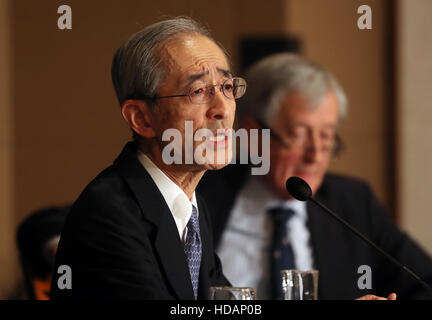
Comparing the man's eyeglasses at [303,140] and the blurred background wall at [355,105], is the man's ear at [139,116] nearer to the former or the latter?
the man's eyeglasses at [303,140]

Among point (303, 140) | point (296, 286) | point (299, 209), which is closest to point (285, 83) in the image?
point (303, 140)

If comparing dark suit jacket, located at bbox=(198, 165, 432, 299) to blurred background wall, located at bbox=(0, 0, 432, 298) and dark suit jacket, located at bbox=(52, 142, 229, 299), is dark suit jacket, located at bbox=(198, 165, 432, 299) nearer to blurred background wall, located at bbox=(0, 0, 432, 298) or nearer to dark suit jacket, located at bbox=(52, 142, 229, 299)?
dark suit jacket, located at bbox=(52, 142, 229, 299)

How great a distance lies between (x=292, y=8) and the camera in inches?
136

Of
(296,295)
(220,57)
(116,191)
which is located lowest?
(296,295)

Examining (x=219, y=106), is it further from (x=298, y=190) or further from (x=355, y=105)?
(x=355, y=105)

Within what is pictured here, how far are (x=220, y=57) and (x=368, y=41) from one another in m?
2.95

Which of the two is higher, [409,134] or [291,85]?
[291,85]

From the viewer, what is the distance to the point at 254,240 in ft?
5.25

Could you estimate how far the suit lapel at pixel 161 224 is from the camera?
2.48ft

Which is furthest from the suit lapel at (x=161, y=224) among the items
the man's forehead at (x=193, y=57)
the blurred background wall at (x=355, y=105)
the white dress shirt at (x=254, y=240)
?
the blurred background wall at (x=355, y=105)

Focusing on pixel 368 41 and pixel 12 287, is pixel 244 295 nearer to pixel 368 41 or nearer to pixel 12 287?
pixel 12 287
